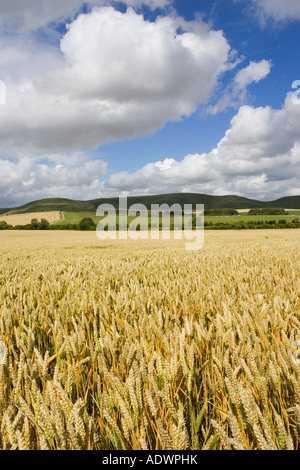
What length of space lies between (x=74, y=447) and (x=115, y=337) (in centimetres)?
80

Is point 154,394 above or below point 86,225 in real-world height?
below

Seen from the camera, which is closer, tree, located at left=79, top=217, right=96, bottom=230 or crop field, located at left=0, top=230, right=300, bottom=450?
crop field, located at left=0, top=230, right=300, bottom=450

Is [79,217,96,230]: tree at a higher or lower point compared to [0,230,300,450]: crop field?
higher

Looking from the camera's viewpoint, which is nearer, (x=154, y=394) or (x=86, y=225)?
(x=154, y=394)

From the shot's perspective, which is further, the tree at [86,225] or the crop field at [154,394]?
the tree at [86,225]

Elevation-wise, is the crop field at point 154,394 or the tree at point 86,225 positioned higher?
the tree at point 86,225

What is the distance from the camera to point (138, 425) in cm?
106

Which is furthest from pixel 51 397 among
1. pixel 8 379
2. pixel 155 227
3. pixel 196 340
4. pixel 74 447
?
pixel 155 227
